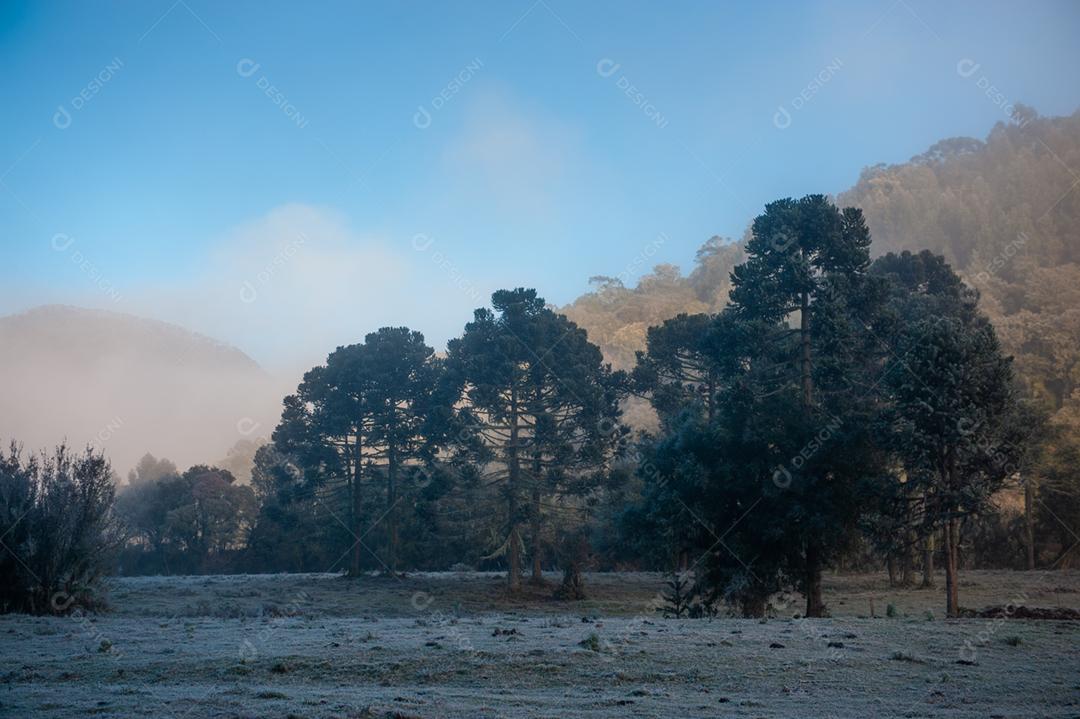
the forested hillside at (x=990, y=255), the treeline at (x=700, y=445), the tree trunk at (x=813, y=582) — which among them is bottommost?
the tree trunk at (x=813, y=582)

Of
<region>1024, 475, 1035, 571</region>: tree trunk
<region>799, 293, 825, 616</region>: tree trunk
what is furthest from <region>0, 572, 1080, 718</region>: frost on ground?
<region>1024, 475, 1035, 571</region>: tree trunk

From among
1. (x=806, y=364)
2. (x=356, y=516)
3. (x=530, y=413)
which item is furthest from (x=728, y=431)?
(x=356, y=516)

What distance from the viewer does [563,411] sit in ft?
171

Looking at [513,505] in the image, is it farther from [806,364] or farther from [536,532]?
[806,364]

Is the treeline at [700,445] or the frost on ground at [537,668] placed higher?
the treeline at [700,445]

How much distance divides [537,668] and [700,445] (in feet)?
66.3

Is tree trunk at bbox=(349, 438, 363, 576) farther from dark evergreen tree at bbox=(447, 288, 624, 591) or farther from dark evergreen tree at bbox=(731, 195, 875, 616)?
dark evergreen tree at bbox=(731, 195, 875, 616)

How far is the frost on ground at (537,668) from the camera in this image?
434 inches

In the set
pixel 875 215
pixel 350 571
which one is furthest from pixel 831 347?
pixel 875 215

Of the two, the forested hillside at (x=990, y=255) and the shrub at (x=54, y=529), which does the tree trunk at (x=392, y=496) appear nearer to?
the shrub at (x=54, y=529)

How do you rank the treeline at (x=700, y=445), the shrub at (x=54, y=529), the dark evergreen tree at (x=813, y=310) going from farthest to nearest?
1. the dark evergreen tree at (x=813, y=310)
2. the treeline at (x=700, y=445)
3. the shrub at (x=54, y=529)

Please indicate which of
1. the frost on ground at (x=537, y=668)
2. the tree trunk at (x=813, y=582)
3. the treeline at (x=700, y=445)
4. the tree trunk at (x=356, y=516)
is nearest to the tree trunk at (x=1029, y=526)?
the treeline at (x=700, y=445)

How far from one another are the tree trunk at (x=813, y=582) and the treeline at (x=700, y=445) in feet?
0.24

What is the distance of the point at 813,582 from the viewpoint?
99.0ft
